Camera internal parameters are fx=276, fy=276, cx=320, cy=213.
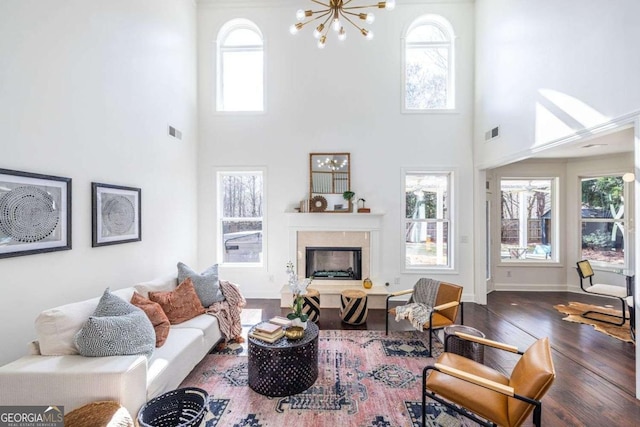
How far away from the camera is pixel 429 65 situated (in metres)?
5.30

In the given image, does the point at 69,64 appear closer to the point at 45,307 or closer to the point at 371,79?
the point at 45,307

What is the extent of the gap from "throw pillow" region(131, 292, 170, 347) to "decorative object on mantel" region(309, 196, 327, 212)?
302 centimetres

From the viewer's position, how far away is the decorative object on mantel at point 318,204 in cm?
511

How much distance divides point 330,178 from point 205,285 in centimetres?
285

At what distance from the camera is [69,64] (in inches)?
104

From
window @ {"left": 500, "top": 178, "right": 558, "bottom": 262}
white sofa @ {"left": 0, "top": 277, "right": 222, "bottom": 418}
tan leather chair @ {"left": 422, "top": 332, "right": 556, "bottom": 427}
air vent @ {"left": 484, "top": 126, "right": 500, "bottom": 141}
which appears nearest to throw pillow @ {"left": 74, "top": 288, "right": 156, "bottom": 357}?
white sofa @ {"left": 0, "top": 277, "right": 222, "bottom": 418}

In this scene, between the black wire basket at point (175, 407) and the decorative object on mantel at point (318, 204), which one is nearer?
the black wire basket at point (175, 407)

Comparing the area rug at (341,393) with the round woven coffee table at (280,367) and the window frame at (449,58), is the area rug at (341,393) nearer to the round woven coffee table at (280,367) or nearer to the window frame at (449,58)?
the round woven coffee table at (280,367)

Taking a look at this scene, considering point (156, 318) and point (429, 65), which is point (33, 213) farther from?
point (429, 65)

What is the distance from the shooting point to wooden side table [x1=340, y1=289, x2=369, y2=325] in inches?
154

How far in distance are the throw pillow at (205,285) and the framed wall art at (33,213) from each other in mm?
1179

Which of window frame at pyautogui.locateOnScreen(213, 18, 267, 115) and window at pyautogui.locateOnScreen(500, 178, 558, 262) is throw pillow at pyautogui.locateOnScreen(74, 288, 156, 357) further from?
window at pyautogui.locateOnScreen(500, 178, 558, 262)

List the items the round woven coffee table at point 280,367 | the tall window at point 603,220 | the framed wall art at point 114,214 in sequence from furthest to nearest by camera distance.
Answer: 1. the tall window at point 603,220
2. the framed wall art at point 114,214
3. the round woven coffee table at point 280,367

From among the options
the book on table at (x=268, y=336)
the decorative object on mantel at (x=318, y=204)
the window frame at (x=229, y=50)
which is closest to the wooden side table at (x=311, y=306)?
the book on table at (x=268, y=336)
